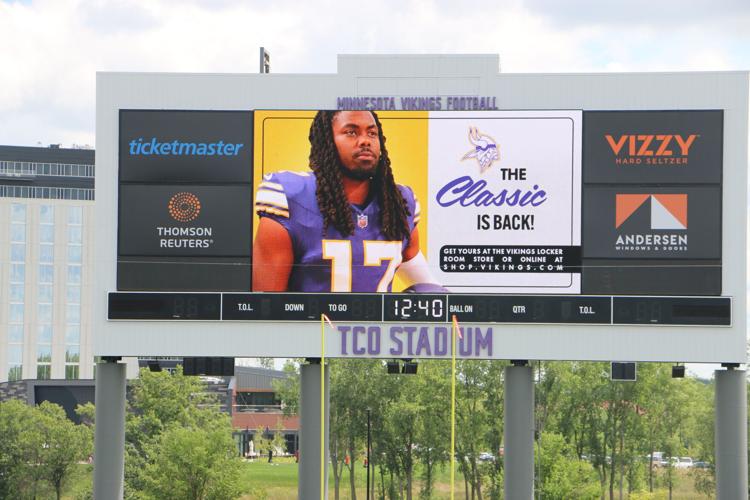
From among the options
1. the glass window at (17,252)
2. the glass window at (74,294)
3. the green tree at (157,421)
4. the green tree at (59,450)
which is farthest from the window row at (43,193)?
the green tree at (157,421)

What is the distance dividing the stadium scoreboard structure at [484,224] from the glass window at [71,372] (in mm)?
79383

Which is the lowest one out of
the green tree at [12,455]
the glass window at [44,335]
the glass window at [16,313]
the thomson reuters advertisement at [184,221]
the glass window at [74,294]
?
the green tree at [12,455]

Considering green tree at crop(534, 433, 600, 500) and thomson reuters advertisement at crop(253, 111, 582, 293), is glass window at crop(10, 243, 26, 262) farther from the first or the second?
thomson reuters advertisement at crop(253, 111, 582, 293)

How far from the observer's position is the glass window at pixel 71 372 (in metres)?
113

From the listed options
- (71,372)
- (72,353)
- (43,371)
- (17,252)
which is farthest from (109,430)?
(17,252)

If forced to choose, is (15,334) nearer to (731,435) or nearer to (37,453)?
(37,453)

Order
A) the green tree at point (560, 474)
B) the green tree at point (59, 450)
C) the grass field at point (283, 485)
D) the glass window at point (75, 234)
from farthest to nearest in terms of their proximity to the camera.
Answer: the glass window at point (75, 234) < the grass field at point (283, 485) < the green tree at point (59, 450) < the green tree at point (560, 474)

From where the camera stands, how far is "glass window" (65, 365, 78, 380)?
11319 cm

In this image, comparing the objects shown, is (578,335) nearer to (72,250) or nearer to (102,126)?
(102,126)

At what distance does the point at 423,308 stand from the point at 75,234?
82678 mm

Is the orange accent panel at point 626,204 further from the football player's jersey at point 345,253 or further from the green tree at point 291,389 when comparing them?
the green tree at point 291,389

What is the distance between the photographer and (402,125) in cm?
3603

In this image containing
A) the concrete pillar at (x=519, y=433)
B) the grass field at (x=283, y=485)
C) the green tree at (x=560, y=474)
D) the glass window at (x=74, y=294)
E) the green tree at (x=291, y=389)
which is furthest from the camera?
the glass window at (x=74, y=294)

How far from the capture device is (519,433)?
37.2m
